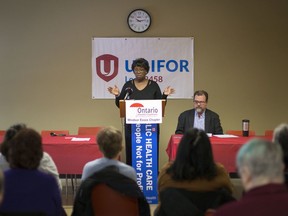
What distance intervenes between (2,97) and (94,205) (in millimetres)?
4539

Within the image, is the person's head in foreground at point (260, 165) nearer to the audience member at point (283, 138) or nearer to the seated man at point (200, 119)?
the audience member at point (283, 138)

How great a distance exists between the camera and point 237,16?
6.20 m

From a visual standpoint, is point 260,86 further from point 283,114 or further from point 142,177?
point 142,177

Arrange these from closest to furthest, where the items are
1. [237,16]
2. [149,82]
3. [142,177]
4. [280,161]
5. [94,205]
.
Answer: [280,161], [94,205], [142,177], [149,82], [237,16]

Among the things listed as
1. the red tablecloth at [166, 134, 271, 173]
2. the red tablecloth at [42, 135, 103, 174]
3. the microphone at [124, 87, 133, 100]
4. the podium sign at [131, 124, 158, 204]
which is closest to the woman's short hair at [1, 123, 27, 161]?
the red tablecloth at [42, 135, 103, 174]

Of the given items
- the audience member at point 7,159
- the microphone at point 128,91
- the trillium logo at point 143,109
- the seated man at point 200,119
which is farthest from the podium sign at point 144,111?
the audience member at point 7,159

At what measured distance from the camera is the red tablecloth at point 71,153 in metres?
4.20

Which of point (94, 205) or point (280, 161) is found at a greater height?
point (280, 161)

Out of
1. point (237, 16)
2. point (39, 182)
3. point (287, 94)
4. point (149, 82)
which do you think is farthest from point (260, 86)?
point (39, 182)

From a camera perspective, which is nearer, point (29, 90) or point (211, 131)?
point (211, 131)

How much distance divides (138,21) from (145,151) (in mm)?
2708

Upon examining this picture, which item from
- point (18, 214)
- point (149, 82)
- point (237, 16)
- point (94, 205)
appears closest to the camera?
point (18, 214)

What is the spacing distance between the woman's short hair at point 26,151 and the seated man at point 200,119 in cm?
279

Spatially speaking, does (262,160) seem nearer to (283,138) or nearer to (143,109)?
(283,138)
